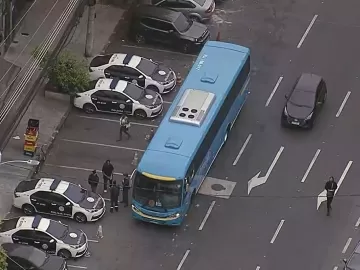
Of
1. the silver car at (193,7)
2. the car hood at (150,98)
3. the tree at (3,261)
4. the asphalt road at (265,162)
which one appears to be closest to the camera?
the tree at (3,261)

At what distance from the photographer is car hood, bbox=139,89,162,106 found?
223 ft

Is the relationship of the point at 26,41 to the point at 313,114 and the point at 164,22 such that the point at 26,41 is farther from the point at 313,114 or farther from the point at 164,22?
the point at 313,114

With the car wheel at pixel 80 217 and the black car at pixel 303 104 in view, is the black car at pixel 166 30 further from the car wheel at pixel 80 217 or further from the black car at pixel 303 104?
the car wheel at pixel 80 217

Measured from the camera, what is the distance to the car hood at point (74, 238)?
5853 cm

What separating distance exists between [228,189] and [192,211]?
247cm

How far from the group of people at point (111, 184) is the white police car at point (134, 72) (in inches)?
309

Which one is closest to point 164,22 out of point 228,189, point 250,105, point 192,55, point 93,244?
point 192,55

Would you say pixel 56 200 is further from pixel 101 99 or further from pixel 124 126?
pixel 101 99

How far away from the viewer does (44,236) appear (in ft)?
191

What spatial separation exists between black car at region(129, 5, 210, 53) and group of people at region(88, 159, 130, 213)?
504 inches

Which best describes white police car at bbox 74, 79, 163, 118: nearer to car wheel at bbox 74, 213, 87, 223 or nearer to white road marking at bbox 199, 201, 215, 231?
white road marking at bbox 199, 201, 215, 231

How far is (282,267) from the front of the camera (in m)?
59.6

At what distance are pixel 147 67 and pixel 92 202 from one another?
11.4 metres

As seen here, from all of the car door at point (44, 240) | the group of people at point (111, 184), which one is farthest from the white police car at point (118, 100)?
the car door at point (44, 240)
